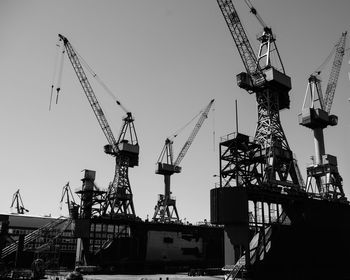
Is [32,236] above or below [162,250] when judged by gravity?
above

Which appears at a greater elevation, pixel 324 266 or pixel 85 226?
pixel 85 226

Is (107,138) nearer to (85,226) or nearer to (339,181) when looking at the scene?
(85,226)

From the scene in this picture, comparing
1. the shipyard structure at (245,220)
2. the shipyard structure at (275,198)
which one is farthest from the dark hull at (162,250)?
the shipyard structure at (275,198)

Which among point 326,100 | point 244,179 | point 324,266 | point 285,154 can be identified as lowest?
point 324,266

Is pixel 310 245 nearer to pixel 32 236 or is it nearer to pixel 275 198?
pixel 275 198

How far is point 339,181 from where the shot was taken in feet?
283

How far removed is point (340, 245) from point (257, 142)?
86.5 feet

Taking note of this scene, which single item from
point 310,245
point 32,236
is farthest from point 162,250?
point 310,245

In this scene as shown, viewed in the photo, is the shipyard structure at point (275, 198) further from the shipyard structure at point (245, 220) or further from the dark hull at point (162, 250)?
the dark hull at point (162, 250)

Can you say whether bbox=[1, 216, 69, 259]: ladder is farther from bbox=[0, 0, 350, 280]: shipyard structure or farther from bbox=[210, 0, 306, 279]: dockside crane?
bbox=[210, 0, 306, 279]: dockside crane

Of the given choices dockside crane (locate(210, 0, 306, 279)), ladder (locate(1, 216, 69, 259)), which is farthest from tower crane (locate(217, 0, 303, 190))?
ladder (locate(1, 216, 69, 259))

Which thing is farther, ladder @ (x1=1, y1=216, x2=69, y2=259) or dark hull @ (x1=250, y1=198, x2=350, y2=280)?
ladder @ (x1=1, y1=216, x2=69, y2=259)

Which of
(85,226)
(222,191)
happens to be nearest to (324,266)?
(222,191)

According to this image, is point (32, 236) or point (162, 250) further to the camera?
point (162, 250)
